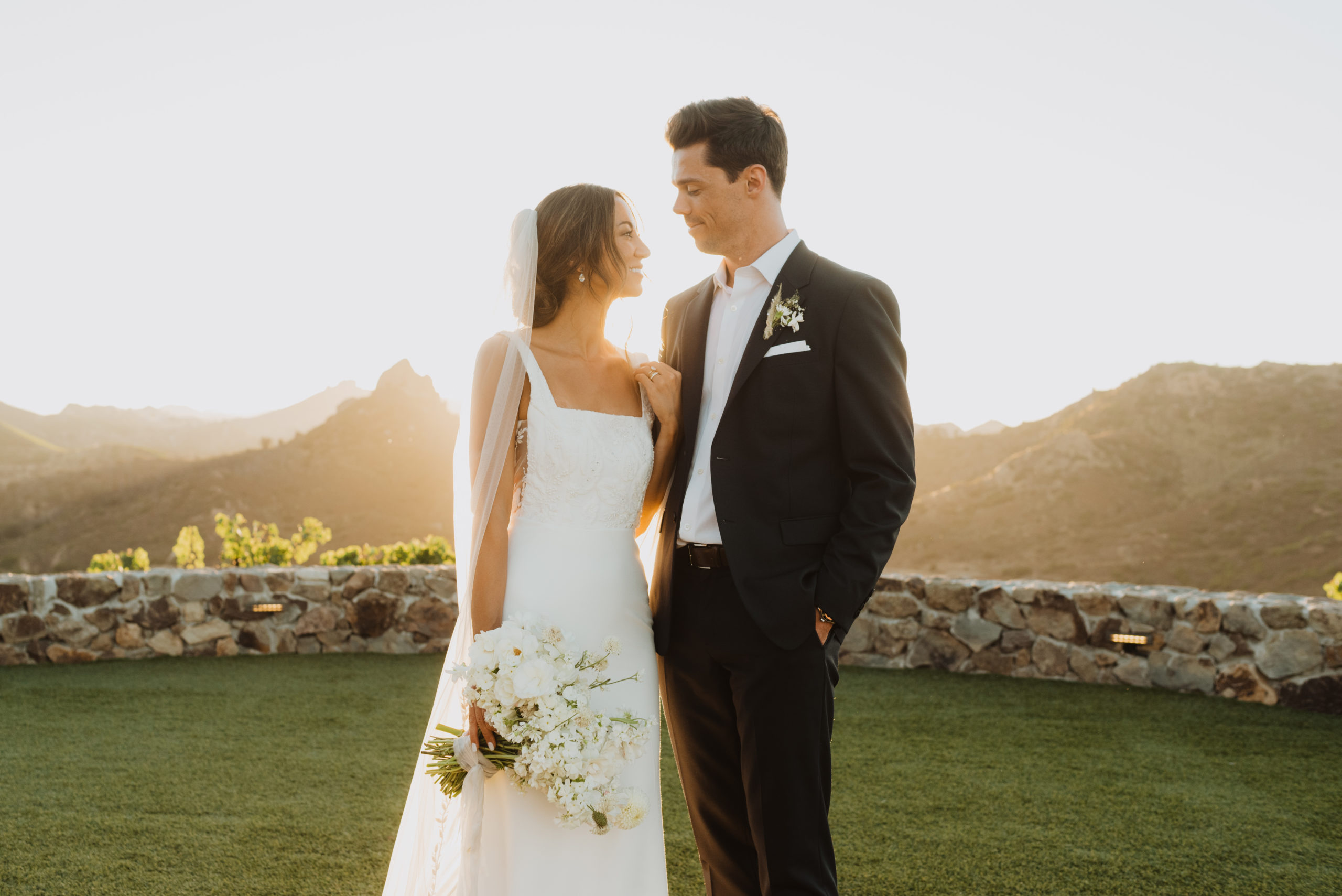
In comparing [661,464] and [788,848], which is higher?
[661,464]

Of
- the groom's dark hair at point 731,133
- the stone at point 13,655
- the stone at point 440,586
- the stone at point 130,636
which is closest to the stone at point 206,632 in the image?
the stone at point 130,636

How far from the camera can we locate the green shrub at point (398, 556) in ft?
27.7

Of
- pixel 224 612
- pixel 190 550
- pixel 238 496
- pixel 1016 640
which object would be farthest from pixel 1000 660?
pixel 238 496

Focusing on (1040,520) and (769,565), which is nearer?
(769,565)

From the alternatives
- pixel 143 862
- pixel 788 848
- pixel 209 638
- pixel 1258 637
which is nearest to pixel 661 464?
pixel 788 848

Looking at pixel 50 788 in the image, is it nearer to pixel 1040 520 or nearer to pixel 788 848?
pixel 788 848

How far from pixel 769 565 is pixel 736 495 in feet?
0.61

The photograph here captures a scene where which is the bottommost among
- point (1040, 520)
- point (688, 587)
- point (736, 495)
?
point (1040, 520)

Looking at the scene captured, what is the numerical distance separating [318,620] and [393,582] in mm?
701

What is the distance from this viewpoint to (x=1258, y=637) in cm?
584

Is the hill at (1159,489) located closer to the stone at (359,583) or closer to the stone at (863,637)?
the stone at (863,637)

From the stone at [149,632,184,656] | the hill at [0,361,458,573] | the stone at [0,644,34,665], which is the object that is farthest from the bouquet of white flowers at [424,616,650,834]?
the hill at [0,361,458,573]

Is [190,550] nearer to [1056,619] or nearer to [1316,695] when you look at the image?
[1056,619]

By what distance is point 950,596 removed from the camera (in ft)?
22.5
